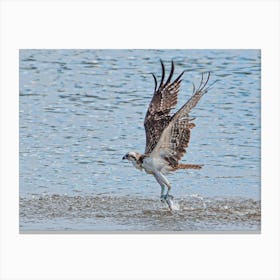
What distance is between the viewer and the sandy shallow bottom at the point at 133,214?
1989cm

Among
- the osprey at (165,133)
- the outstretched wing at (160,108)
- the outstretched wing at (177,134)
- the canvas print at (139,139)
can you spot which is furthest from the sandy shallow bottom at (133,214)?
the outstretched wing at (160,108)

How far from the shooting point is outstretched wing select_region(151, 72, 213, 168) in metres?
19.9

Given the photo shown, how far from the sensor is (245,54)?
65.7 ft

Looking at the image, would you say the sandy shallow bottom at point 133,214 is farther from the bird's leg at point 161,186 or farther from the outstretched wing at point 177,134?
the outstretched wing at point 177,134

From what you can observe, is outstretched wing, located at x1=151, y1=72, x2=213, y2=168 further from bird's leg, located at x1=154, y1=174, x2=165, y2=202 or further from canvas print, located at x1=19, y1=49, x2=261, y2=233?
bird's leg, located at x1=154, y1=174, x2=165, y2=202

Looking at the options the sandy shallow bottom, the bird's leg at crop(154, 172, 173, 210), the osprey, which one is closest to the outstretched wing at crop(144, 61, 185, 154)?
the osprey

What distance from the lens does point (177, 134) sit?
19984mm

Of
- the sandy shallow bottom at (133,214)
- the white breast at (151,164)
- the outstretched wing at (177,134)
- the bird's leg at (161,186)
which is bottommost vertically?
the sandy shallow bottom at (133,214)

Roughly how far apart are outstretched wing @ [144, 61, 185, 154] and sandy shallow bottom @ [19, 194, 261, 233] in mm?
480
